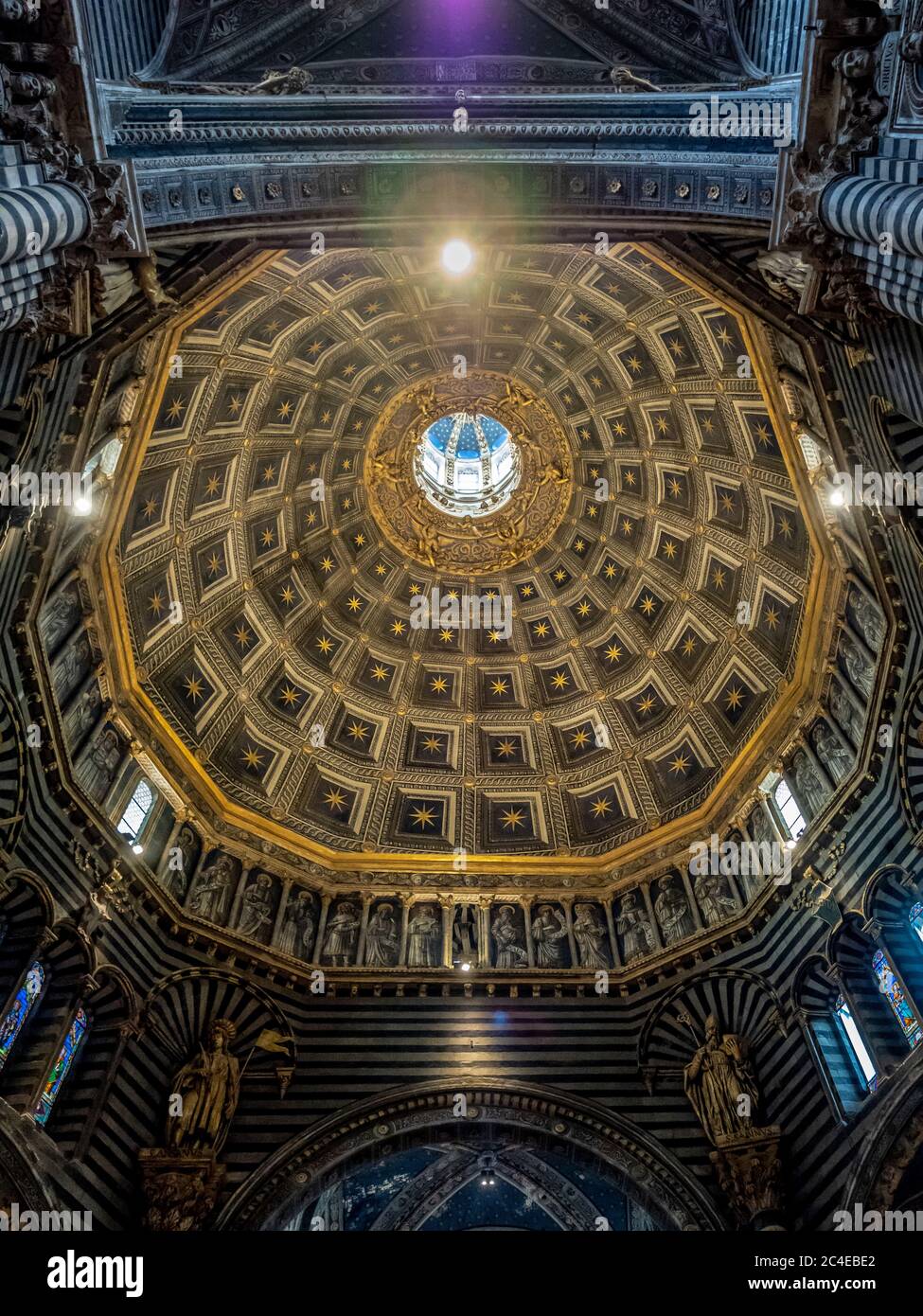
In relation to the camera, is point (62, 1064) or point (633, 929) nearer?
point (62, 1064)

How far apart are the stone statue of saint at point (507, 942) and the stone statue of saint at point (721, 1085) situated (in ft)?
17.5

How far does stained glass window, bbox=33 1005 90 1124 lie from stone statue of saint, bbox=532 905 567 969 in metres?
11.5

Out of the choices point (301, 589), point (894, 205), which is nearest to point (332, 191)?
point (894, 205)

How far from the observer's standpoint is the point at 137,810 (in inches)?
970

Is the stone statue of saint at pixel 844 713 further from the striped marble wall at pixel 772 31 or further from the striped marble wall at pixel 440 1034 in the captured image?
the striped marble wall at pixel 772 31

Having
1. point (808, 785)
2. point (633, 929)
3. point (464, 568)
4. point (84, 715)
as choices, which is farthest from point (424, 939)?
point (464, 568)

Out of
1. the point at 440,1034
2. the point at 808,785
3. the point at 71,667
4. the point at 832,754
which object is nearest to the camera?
the point at 71,667

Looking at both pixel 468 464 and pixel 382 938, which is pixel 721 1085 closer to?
pixel 382 938

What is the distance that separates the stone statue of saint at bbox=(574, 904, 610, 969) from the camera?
26.0 meters

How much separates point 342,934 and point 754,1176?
1185 centimetres

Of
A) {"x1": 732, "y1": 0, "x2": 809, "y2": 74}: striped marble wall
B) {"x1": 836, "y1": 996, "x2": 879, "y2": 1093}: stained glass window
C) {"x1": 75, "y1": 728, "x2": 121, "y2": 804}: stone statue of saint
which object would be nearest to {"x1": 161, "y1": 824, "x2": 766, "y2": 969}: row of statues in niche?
{"x1": 75, "y1": 728, "x2": 121, "y2": 804}: stone statue of saint

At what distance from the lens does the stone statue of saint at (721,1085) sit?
822 inches

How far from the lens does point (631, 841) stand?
94.2 feet

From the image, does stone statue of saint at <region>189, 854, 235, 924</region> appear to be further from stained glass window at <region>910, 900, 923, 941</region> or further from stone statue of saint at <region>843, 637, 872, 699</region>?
stone statue of saint at <region>843, 637, 872, 699</region>
